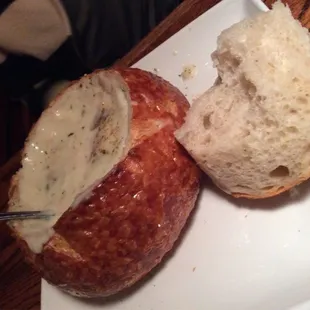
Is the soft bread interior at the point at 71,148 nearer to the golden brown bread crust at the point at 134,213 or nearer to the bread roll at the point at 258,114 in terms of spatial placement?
the golden brown bread crust at the point at 134,213

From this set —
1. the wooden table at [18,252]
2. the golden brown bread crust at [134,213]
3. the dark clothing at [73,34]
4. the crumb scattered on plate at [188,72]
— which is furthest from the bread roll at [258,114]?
the dark clothing at [73,34]

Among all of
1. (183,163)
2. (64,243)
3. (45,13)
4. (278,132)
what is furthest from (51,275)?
(45,13)

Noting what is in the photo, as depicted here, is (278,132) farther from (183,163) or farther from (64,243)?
(64,243)

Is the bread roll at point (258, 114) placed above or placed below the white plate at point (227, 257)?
above

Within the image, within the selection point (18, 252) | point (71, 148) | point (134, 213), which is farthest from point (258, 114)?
point (18, 252)

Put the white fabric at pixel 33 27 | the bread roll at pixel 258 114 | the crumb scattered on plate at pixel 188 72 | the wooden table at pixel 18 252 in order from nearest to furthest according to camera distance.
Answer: the bread roll at pixel 258 114
the crumb scattered on plate at pixel 188 72
the wooden table at pixel 18 252
the white fabric at pixel 33 27

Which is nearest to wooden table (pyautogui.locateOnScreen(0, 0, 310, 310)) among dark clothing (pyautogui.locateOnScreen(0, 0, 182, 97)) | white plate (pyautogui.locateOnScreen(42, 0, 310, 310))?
white plate (pyautogui.locateOnScreen(42, 0, 310, 310))

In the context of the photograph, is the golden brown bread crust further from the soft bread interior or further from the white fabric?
the white fabric
